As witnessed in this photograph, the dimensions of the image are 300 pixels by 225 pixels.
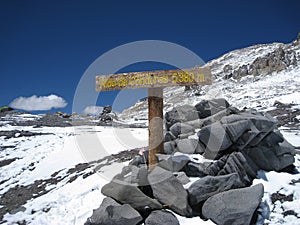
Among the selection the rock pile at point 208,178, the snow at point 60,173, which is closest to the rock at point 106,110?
the snow at point 60,173

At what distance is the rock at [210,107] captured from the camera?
10.9 m

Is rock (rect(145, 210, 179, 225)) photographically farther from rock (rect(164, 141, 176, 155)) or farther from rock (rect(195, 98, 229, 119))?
rock (rect(195, 98, 229, 119))

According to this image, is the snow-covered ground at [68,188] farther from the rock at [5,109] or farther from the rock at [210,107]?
the rock at [5,109]

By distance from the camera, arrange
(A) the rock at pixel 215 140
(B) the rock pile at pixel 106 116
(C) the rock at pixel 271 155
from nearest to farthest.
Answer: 1. (A) the rock at pixel 215 140
2. (C) the rock at pixel 271 155
3. (B) the rock pile at pixel 106 116

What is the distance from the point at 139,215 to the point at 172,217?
0.85 m

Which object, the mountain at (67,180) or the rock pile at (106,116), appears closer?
the mountain at (67,180)

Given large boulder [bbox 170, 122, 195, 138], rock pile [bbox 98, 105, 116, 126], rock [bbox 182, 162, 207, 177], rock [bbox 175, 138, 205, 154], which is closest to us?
rock [bbox 182, 162, 207, 177]

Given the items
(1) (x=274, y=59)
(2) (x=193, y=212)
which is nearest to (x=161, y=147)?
(2) (x=193, y=212)

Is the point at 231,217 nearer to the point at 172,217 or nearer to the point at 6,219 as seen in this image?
the point at 172,217

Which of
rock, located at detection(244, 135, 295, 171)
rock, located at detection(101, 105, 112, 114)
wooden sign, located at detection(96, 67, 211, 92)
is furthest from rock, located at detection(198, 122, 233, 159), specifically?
rock, located at detection(101, 105, 112, 114)

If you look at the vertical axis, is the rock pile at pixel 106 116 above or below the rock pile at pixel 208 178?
above

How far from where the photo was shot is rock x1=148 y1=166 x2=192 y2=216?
655 cm

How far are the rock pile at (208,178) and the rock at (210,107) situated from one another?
1209mm

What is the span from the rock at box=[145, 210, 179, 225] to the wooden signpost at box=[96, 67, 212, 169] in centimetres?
200
